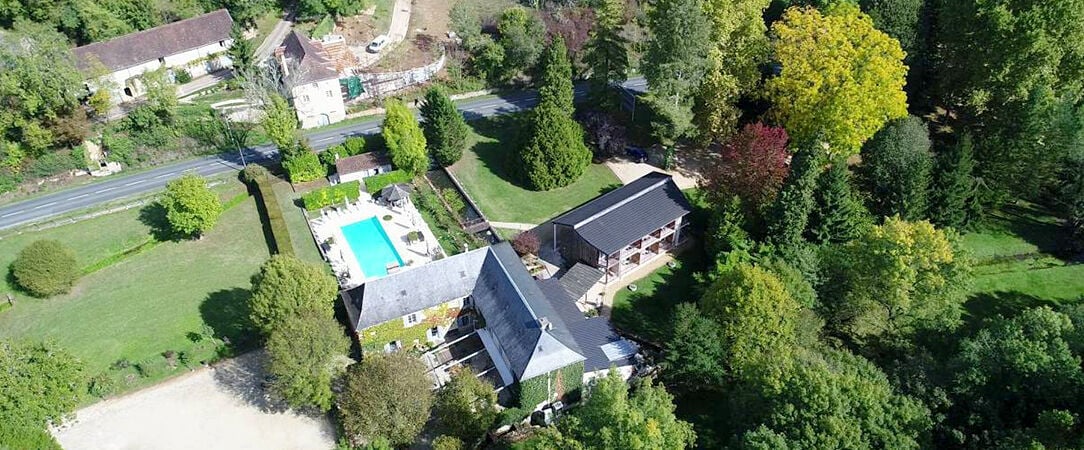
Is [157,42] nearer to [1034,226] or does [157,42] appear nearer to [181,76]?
[181,76]

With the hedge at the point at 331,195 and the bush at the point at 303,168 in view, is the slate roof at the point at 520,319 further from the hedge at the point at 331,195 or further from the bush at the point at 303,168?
the bush at the point at 303,168

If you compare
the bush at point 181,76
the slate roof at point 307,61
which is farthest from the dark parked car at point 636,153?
the bush at point 181,76

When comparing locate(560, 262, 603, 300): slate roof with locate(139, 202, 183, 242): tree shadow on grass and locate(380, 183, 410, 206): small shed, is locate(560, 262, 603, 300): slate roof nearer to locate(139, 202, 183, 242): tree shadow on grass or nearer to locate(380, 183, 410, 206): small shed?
locate(380, 183, 410, 206): small shed

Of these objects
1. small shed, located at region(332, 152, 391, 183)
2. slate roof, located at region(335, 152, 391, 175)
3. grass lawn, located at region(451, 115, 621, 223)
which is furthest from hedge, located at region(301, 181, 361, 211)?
grass lawn, located at region(451, 115, 621, 223)

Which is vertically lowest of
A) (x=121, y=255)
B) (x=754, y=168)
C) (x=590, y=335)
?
(x=121, y=255)

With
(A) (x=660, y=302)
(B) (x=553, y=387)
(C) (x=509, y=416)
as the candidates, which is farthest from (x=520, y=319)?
(A) (x=660, y=302)

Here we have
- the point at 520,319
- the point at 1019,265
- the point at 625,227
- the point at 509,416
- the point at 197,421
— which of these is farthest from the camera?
the point at 1019,265
